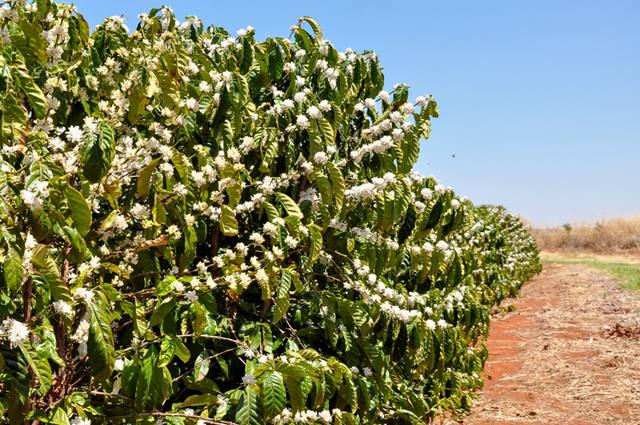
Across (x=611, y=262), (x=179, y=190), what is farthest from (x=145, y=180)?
(x=611, y=262)

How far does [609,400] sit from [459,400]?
1457 mm

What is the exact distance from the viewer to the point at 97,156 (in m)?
2.13

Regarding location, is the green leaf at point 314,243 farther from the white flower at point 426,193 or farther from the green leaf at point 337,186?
the white flower at point 426,193

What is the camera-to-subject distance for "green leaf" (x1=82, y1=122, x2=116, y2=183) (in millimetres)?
2120

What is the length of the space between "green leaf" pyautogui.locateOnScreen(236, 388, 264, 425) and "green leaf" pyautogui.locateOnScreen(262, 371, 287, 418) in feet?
0.13

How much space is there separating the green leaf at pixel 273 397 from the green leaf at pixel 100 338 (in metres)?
0.59

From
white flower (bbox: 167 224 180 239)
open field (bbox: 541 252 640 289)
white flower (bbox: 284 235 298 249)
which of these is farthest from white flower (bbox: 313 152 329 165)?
open field (bbox: 541 252 640 289)

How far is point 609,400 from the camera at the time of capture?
216 inches

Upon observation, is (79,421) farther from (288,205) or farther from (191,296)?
(288,205)

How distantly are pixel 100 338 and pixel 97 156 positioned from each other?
0.64 meters

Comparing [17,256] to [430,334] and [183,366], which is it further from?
[430,334]

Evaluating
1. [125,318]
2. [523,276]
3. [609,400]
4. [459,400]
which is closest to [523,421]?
[459,400]

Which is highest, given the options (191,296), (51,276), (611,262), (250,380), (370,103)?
(370,103)

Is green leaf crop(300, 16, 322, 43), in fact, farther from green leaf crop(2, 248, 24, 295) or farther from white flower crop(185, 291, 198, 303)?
green leaf crop(2, 248, 24, 295)
